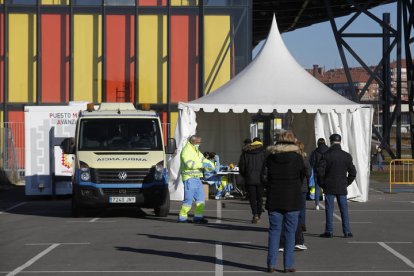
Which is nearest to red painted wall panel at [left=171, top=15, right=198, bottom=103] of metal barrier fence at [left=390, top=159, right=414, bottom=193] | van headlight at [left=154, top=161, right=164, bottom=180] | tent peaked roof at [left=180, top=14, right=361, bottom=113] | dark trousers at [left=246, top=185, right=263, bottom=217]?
metal barrier fence at [left=390, top=159, right=414, bottom=193]

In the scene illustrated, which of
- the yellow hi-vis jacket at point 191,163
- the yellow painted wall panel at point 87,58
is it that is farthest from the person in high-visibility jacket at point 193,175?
Answer: the yellow painted wall panel at point 87,58

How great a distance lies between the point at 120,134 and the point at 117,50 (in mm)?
15353

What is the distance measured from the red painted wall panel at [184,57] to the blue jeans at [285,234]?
23.9 metres

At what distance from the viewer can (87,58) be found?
36062 mm

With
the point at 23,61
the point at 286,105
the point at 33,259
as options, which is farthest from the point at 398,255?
the point at 23,61

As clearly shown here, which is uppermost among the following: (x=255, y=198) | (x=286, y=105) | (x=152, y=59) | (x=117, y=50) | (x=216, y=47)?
(x=216, y=47)

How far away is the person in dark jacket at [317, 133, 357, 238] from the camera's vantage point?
1644 cm

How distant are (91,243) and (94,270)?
317cm

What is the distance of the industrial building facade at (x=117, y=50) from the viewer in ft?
118

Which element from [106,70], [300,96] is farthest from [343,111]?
[106,70]

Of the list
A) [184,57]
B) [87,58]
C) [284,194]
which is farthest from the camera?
[184,57]

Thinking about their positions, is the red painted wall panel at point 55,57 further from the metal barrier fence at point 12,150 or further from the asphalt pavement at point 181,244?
the asphalt pavement at point 181,244

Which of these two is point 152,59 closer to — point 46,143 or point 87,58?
point 87,58

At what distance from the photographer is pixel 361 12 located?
4606cm
